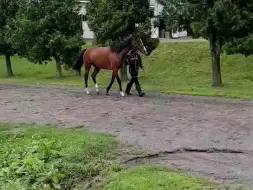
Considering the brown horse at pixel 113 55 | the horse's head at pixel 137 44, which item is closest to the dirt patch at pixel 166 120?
the brown horse at pixel 113 55

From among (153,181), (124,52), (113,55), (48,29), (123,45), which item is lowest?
(153,181)

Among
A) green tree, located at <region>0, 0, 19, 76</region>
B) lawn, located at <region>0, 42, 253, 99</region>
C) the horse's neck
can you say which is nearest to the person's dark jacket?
the horse's neck

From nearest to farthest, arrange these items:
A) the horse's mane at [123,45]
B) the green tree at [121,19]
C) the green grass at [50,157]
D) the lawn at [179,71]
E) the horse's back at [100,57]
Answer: the green grass at [50,157], the horse's mane at [123,45], the horse's back at [100,57], the green tree at [121,19], the lawn at [179,71]

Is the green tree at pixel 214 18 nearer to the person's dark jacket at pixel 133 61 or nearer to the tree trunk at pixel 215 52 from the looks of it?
the tree trunk at pixel 215 52

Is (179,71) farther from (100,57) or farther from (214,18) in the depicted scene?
(100,57)

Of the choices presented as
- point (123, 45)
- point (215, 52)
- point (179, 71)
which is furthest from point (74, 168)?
point (179, 71)

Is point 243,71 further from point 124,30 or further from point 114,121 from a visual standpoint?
point 114,121

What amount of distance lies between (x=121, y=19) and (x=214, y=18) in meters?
5.72

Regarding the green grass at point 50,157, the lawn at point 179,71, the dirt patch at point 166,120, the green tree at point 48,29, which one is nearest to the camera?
the green grass at point 50,157

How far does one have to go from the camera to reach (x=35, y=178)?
289 inches

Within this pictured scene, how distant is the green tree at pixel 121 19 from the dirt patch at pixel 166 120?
6737mm

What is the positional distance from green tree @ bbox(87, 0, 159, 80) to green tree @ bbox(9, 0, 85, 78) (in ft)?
10.2

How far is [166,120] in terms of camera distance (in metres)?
11.6

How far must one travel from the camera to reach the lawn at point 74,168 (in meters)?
6.64
